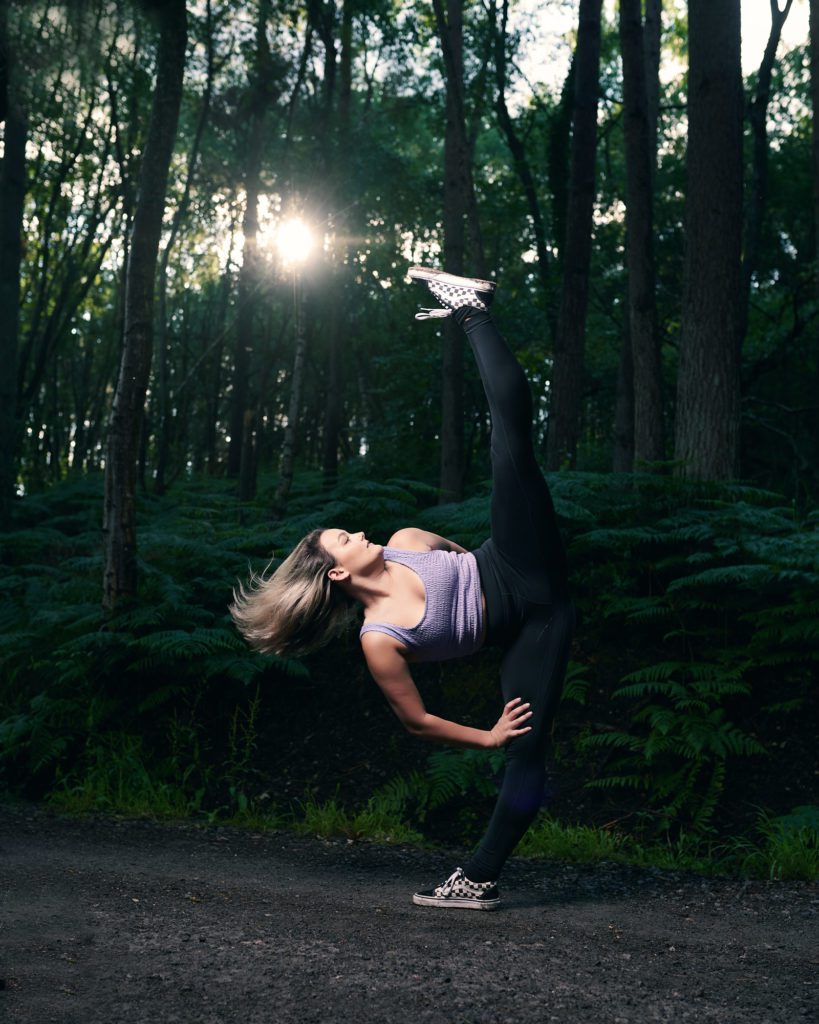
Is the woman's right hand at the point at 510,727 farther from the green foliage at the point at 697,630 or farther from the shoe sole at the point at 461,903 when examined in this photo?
the green foliage at the point at 697,630

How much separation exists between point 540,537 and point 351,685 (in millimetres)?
4619

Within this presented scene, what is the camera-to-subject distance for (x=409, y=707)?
13.6 ft

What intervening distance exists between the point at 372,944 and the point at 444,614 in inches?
52.6

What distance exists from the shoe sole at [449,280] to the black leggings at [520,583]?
20 cm

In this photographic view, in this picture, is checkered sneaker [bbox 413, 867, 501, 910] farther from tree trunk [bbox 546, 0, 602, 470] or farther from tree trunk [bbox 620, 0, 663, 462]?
tree trunk [bbox 546, 0, 602, 470]

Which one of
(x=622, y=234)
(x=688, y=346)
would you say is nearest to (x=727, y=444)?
(x=688, y=346)

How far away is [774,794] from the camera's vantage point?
261 inches

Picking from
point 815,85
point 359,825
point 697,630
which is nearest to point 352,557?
point 359,825

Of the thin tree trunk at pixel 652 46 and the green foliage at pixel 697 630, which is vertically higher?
the thin tree trunk at pixel 652 46

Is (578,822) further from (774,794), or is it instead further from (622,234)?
(622,234)

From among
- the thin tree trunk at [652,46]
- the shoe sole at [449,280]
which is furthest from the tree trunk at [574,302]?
the shoe sole at [449,280]

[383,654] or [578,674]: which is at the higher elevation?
[383,654]

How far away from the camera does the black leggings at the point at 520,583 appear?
429cm

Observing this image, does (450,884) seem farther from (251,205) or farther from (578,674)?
(251,205)
